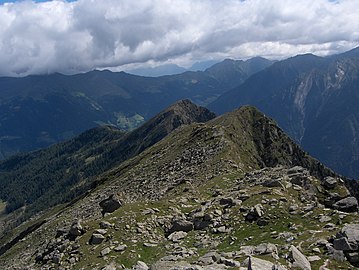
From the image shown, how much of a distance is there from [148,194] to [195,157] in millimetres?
24658

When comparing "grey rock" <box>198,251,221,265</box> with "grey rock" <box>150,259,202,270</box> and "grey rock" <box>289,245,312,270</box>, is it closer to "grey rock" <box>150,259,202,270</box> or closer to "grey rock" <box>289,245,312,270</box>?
"grey rock" <box>150,259,202,270</box>

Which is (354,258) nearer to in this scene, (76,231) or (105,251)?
(105,251)

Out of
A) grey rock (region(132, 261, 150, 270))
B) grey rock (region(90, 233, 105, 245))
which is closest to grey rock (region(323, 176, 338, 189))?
grey rock (region(90, 233, 105, 245))

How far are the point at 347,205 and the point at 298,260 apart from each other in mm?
19190

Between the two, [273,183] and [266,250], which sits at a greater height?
[266,250]

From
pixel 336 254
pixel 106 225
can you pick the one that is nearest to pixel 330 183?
pixel 336 254

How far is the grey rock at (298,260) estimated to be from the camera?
25.9 meters

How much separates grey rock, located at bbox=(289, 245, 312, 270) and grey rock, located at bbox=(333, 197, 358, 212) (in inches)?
697

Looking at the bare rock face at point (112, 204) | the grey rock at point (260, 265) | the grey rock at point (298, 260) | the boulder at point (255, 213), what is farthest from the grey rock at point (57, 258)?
the grey rock at point (298, 260)

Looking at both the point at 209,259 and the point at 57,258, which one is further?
the point at 57,258

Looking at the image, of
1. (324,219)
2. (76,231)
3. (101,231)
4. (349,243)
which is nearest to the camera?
(349,243)

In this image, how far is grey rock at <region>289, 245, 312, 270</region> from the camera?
25922 millimetres

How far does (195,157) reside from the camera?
98.7 metres

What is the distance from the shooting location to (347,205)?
140 ft
